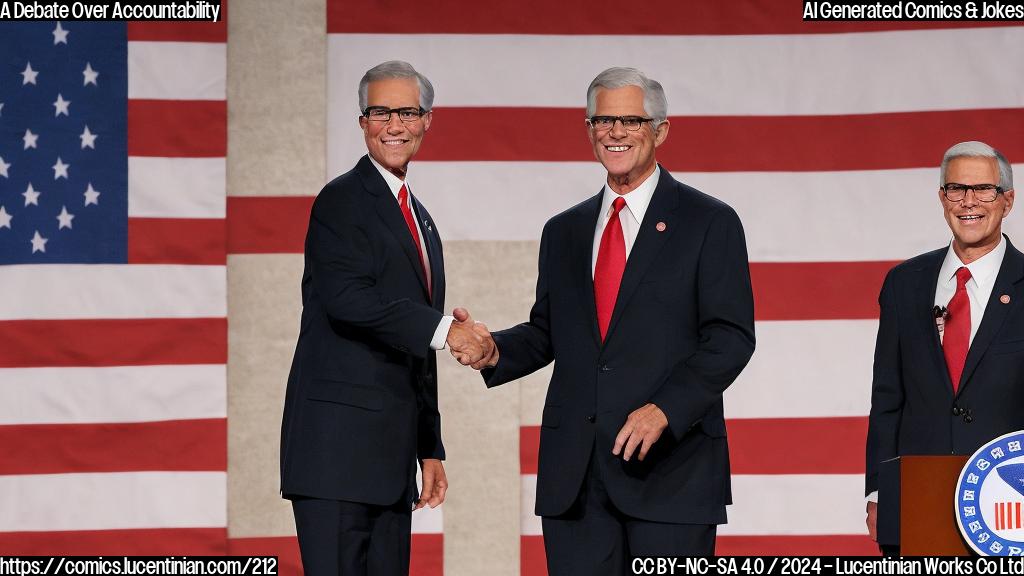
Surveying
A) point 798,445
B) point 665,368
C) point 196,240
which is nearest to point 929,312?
point 665,368

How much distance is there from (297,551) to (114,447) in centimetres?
75

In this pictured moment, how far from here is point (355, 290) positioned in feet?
8.73

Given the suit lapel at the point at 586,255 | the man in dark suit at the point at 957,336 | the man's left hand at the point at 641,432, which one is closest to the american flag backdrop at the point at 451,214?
the man in dark suit at the point at 957,336

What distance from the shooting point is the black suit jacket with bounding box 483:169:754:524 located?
2402 millimetres

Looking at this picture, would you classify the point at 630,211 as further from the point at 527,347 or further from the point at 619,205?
the point at 527,347

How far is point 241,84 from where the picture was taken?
4.19 metres

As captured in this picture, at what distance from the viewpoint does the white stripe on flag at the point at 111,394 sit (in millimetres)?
4117

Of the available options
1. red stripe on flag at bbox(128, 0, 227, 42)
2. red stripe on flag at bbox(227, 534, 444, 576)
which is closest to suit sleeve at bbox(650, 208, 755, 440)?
red stripe on flag at bbox(227, 534, 444, 576)

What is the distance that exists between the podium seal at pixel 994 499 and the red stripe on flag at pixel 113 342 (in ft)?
9.25

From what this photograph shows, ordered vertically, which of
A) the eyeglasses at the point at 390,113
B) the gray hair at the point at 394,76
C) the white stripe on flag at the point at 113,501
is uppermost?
the gray hair at the point at 394,76

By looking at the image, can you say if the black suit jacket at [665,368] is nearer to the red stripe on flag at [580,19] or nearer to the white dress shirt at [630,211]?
the white dress shirt at [630,211]

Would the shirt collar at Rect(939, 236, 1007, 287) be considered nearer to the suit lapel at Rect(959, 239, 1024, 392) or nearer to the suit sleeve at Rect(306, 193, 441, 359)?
the suit lapel at Rect(959, 239, 1024, 392)

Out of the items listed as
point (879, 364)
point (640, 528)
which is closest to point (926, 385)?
point (879, 364)

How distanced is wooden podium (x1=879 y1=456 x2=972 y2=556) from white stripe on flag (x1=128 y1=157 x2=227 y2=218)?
2796mm
